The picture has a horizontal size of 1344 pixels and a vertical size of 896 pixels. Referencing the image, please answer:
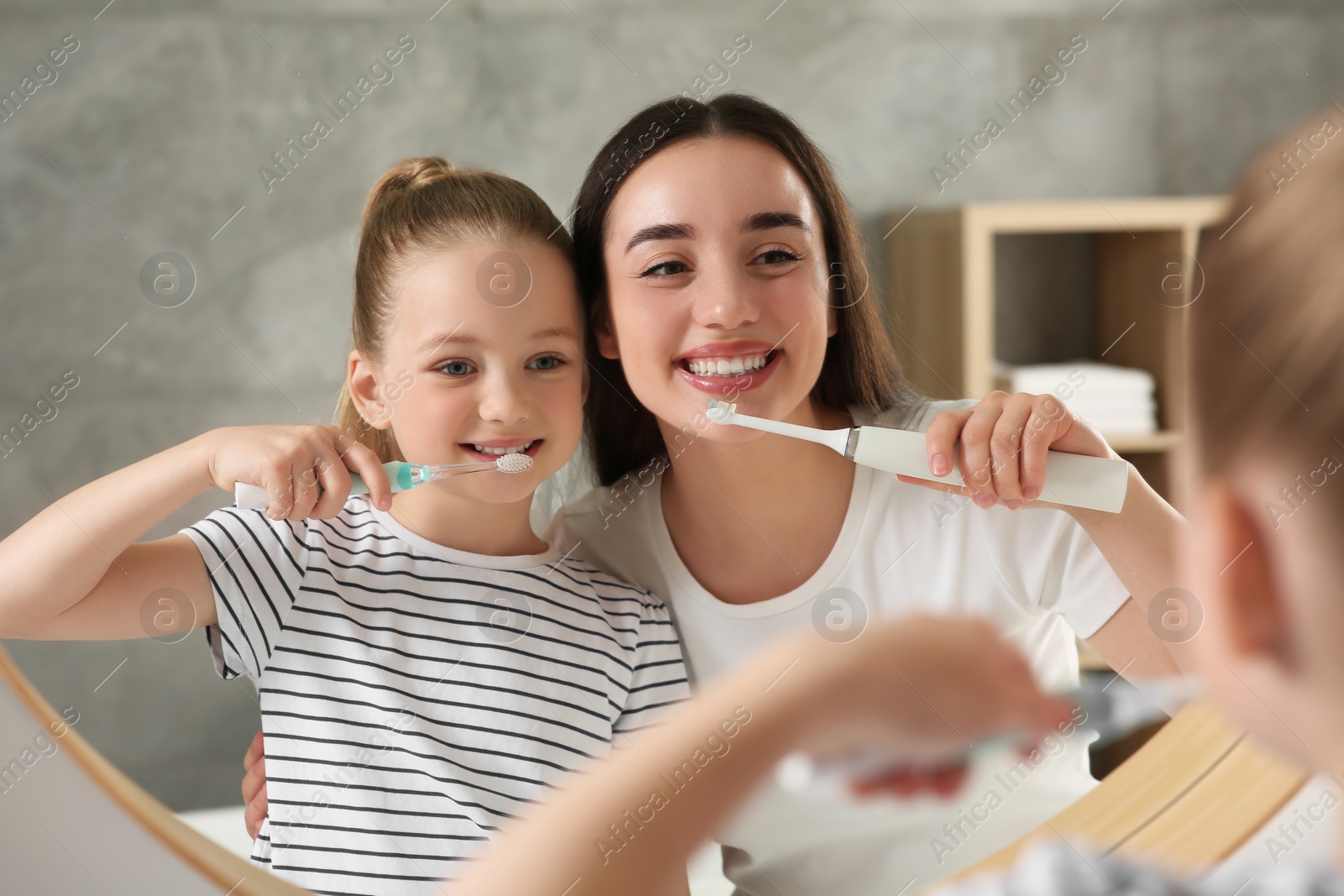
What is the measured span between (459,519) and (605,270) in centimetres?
14

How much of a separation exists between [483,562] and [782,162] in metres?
0.23

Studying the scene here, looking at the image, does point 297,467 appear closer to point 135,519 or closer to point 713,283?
point 135,519

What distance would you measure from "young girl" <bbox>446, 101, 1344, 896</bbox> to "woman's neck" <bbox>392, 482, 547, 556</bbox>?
11.4 inches

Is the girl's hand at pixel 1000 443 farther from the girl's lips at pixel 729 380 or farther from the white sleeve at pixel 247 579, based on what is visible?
the white sleeve at pixel 247 579

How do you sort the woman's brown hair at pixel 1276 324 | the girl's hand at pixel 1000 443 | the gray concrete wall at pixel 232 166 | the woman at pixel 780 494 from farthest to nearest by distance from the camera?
the gray concrete wall at pixel 232 166
the woman at pixel 780 494
the girl's hand at pixel 1000 443
the woman's brown hair at pixel 1276 324

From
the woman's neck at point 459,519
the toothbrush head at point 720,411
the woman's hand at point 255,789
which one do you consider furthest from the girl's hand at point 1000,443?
the woman's hand at point 255,789

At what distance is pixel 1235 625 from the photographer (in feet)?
0.45

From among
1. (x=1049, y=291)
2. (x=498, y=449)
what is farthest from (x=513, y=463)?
(x=1049, y=291)

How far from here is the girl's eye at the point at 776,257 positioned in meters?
0.45

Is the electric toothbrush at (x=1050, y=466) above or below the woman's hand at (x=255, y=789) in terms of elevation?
above

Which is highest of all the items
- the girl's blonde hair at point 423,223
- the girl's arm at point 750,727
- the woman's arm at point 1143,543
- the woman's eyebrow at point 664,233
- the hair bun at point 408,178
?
the hair bun at point 408,178

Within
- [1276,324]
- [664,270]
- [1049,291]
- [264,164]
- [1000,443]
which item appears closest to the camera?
[1276,324]

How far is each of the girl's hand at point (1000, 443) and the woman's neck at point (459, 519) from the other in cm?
21

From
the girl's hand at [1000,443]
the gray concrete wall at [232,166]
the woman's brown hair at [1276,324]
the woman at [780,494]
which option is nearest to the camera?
the woman's brown hair at [1276,324]
